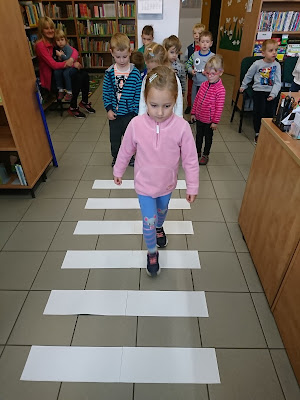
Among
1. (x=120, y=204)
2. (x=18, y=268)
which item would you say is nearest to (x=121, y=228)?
(x=120, y=204)

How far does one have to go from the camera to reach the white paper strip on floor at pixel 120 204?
8.07 ft

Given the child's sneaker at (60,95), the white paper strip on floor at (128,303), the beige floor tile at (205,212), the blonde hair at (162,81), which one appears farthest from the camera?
the child's sneaker at (60,95)

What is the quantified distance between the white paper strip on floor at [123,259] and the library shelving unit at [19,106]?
0.98 meters

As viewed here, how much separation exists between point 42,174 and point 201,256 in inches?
71.6

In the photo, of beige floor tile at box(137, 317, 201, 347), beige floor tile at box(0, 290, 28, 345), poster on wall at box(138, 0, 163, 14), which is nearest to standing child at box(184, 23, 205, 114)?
poster on wall at box(138, 0, 163, 14)

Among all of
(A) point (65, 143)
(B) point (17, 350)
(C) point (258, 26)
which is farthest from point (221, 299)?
(C) point (258, 26)

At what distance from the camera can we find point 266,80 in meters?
3.32

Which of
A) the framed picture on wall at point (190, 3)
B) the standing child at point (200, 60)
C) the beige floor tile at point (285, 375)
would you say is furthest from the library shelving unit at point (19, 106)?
the framed picture on wall at point (190, 3)

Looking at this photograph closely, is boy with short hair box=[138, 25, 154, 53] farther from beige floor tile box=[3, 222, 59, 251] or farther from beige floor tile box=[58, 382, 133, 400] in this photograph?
beige floor tile box=[58, 382, 133, 400]

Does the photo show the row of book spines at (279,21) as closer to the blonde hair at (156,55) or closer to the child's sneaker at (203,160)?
the child's sneaker at (203,160)

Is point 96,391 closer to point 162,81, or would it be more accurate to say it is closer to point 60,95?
point 162,81

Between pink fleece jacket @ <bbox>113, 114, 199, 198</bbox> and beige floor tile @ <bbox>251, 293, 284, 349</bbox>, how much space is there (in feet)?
2.65

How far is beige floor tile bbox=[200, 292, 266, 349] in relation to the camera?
1.47 meters

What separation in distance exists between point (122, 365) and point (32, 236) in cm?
125
